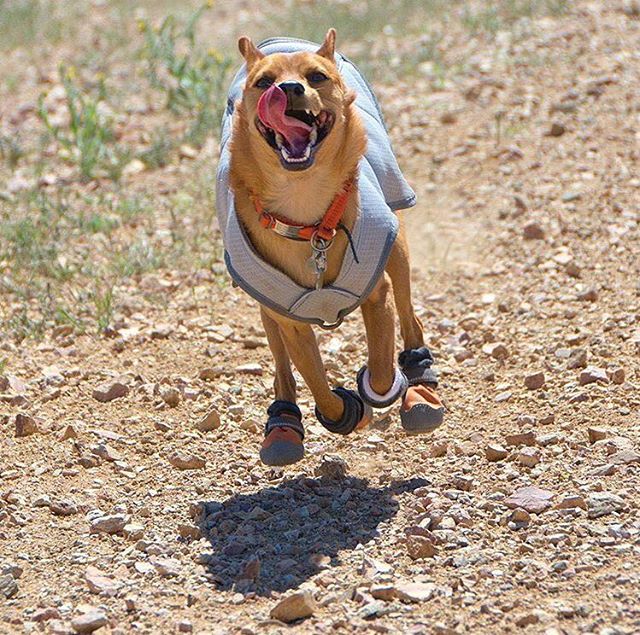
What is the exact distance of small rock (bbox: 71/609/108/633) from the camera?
4.21 metres

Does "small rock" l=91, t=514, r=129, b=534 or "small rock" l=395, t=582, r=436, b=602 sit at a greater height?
"small rock" l=395, t=582, r=436, b=602

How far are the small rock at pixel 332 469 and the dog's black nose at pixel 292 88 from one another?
5.17 feet

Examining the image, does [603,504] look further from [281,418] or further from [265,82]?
[265,82]

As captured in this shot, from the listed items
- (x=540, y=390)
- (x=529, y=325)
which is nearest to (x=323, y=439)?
(x=540, y=390)

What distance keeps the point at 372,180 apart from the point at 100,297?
2500mm

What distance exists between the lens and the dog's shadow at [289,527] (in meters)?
4.60

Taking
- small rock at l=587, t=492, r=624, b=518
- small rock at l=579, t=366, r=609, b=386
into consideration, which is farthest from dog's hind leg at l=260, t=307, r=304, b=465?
small rock at l=579, t=366, r=609, b=386

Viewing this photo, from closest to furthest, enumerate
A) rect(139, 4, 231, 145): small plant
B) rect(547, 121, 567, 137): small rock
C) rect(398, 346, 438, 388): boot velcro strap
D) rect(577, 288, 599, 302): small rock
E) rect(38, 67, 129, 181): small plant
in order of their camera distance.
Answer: rect(398, 346, 438, 388): boot velcro strap
rect(577, 288, 599, 302): small rock
rect(547, 121, 567, 137): small rock
rect(38, 67, 129, 181): small plant
rect(139, 4, 231, 145): small plant

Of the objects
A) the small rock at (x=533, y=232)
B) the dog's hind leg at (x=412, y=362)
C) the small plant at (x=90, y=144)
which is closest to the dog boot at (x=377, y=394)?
the dog's hind leg at (x=412, y=362)

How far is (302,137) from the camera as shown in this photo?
4902 millimetres

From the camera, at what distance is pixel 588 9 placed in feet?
37.7

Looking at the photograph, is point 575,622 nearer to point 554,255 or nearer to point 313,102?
point 313,102

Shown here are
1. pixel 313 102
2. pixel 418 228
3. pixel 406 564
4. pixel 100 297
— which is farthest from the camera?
pixel 418 228

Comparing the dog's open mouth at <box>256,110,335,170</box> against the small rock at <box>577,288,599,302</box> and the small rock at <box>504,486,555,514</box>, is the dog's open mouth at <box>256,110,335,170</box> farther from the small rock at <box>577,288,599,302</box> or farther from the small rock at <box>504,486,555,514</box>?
the small rock at <box>577,288,599,302</box>
